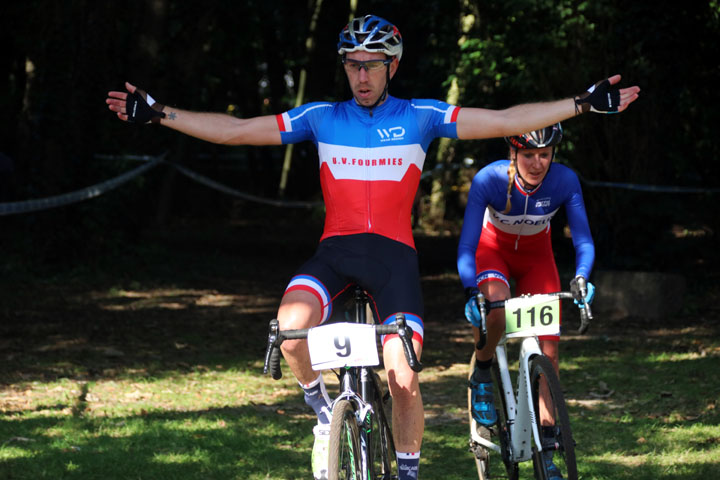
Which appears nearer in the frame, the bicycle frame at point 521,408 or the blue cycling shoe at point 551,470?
the blue cycling shoe at point 551,470

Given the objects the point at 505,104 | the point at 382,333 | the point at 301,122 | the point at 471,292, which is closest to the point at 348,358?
the point at 382,333

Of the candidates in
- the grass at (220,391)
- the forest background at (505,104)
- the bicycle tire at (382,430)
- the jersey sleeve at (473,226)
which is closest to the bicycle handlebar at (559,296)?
the jersey sleeve at (473,226)

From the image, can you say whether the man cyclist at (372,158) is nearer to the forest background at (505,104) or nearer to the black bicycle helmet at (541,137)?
the black bicycle helmet at (541,137)

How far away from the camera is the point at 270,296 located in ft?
48.6

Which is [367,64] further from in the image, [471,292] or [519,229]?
[519,229]

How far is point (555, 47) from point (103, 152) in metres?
7.31

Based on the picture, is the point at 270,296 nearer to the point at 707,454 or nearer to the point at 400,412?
the point at 707,454

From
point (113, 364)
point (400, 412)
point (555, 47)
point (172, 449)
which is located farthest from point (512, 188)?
point (555, 47)

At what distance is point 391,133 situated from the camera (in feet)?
16.1

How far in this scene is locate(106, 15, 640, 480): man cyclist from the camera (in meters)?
4.62

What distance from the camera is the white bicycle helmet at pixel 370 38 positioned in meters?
4.80

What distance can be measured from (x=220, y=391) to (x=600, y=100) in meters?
5.10

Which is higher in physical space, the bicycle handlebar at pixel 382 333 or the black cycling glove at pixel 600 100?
the black cycling glove at pixel 600 100

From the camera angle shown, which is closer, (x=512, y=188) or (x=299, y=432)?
(x=512, y=188)
